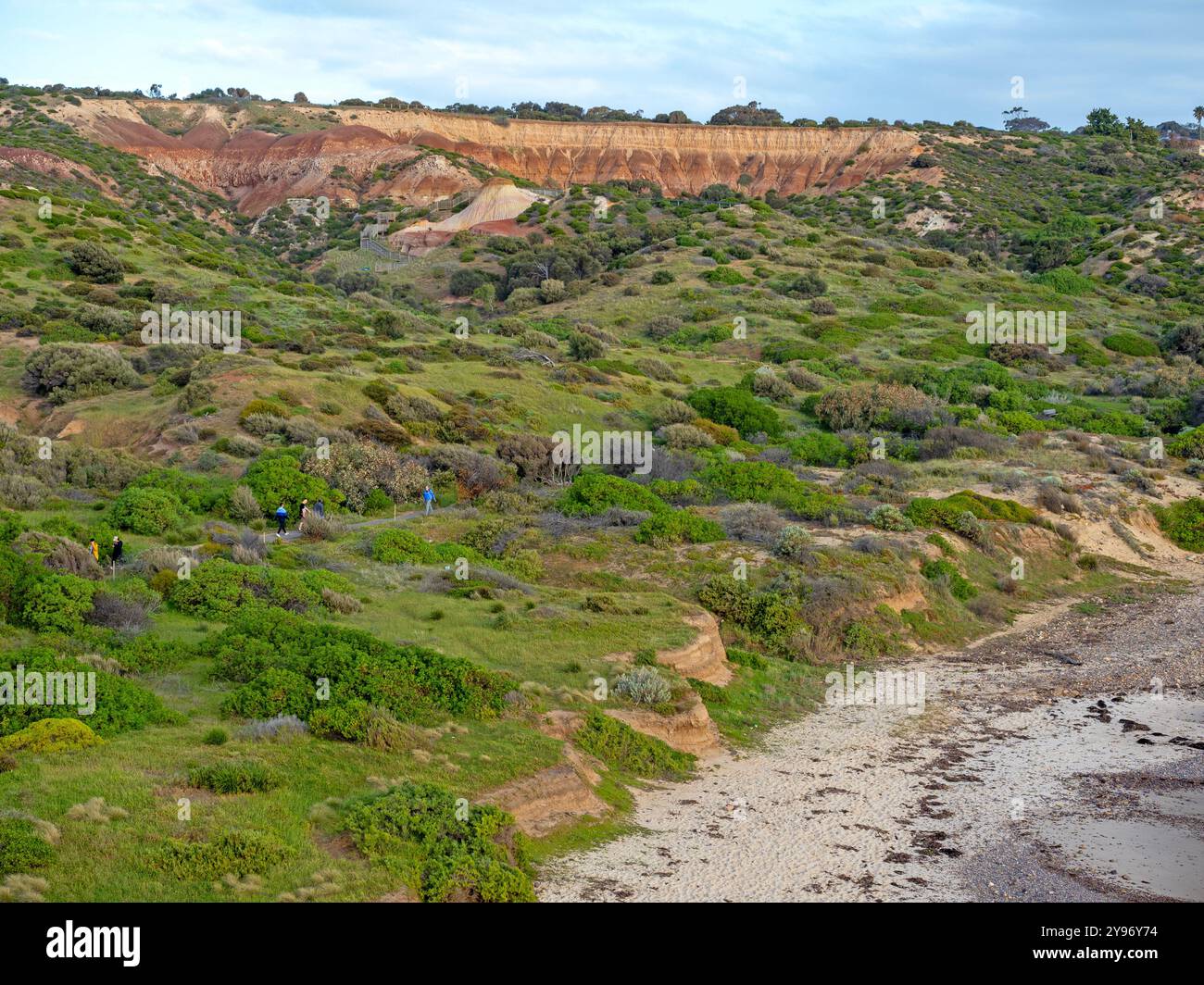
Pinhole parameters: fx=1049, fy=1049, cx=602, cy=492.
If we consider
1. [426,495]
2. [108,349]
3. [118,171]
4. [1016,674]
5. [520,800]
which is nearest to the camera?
[520,800]

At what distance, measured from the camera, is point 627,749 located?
14641 millimetres

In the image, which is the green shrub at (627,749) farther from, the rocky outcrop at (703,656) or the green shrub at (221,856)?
the green shrub at (221,856)

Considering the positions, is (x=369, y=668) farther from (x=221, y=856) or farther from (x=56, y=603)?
(x=56, y=603)

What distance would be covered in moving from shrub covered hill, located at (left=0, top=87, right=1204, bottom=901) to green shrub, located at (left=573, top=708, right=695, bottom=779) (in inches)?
3.2

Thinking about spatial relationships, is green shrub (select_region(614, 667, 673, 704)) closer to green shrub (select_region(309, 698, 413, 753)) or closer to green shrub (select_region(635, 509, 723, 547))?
green shrub (select_region(309, 698, 413, 753))

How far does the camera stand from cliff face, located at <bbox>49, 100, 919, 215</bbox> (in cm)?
9744

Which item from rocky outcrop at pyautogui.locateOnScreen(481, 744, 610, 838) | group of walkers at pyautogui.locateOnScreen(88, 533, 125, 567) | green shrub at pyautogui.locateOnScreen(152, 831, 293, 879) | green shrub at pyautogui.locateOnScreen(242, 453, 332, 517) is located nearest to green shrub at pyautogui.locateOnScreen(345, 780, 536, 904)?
rocky outcrop at pyautogui.locateOnScreen(481, 744, 610, 838)

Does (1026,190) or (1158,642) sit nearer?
(1158,642)

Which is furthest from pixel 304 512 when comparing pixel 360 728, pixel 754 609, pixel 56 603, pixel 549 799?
pixel 549 799

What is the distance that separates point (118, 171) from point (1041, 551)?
78.5 metres

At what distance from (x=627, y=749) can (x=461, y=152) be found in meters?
104

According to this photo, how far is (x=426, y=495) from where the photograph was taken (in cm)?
2734
